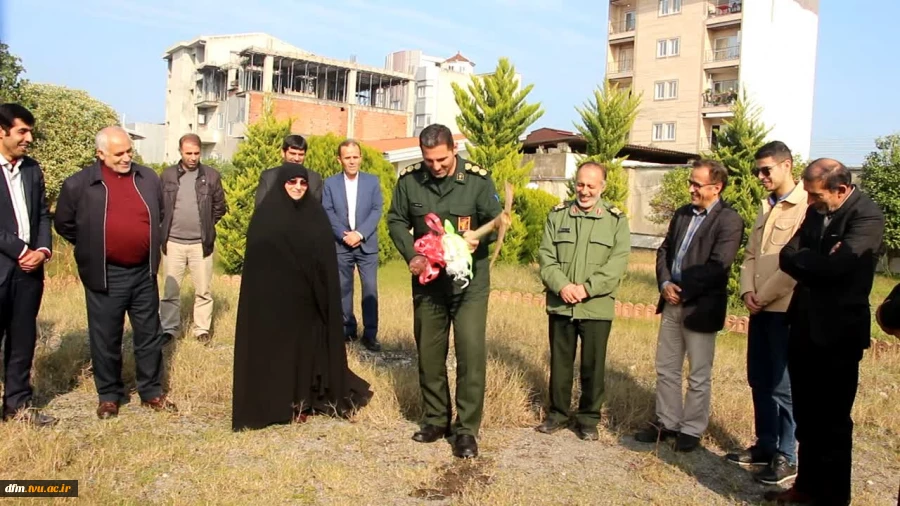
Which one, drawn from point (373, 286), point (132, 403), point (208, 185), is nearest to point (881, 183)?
point (373, 286)

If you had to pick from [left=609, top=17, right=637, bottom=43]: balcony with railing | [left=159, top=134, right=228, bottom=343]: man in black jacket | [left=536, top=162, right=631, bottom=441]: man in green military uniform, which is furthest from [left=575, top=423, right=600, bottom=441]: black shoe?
[left=609, top=17, right=637, bottom=43]: balcony with railing

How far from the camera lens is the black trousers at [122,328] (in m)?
5.36

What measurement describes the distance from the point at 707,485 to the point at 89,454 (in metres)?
3.79

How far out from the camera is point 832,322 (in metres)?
3.91

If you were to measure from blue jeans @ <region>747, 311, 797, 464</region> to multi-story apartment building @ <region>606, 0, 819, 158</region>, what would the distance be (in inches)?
1436

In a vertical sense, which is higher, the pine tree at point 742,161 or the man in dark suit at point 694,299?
the pine tree at point 742,161

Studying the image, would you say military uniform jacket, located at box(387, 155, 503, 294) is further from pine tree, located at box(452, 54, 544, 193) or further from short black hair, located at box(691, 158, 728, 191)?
pine tree, located at box(452, 54, 544, 193)

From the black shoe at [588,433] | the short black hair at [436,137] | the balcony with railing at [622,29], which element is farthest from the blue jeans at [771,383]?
the balcony with railing at [622,29]

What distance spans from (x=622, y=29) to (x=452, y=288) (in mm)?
45829

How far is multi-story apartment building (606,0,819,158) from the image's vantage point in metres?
Answer: 40.6

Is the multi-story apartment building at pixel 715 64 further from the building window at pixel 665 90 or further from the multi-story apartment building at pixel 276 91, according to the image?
the multi-story apartment building at pixel 276 91

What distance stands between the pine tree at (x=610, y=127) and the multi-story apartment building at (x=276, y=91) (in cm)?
3639

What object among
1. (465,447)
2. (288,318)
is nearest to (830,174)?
(465,447)

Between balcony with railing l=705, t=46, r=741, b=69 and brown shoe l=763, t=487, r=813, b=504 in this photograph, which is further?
balcony with railing l=705, t=46, r=741, b=69
